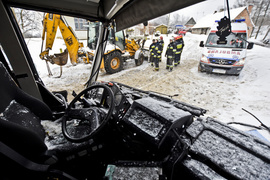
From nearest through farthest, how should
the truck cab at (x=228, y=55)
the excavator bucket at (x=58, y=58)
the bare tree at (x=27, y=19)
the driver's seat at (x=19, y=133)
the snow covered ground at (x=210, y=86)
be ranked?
the driver's seat at (x=19, y=133) → the snow covered ground at (x=210, y=86) → the truck cab at (x=228, y=55) → the excavator bucket at (x=58, y=58) → the bare tree at (x=27, y=19)

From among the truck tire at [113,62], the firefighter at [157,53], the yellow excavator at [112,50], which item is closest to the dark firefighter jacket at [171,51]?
the firefighter at [157,53]

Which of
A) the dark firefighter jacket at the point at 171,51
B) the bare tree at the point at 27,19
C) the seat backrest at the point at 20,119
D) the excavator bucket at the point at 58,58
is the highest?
the bare tree at the point at 27,19

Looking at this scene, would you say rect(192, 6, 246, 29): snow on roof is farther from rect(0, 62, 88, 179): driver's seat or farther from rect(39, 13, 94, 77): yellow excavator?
rect(0, 62, 88, 179): driver's seat

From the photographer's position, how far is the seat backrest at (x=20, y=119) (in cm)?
118

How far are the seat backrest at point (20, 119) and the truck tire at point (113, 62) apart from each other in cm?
446

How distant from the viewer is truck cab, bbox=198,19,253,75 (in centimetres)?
519

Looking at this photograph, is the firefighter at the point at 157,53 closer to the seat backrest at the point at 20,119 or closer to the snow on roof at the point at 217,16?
the seat backrest at the point at 20,119

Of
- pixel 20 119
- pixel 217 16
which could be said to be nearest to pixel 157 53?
pixel 20 119

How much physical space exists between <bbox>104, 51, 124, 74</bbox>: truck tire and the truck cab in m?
3.89

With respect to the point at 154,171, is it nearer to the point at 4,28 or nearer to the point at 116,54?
the point at 4,28

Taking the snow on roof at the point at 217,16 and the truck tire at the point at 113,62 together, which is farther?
the snow on roof at the point at 217,16

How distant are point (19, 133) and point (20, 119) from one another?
1.17 feet

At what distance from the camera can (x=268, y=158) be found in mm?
1061

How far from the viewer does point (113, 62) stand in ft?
20.7
